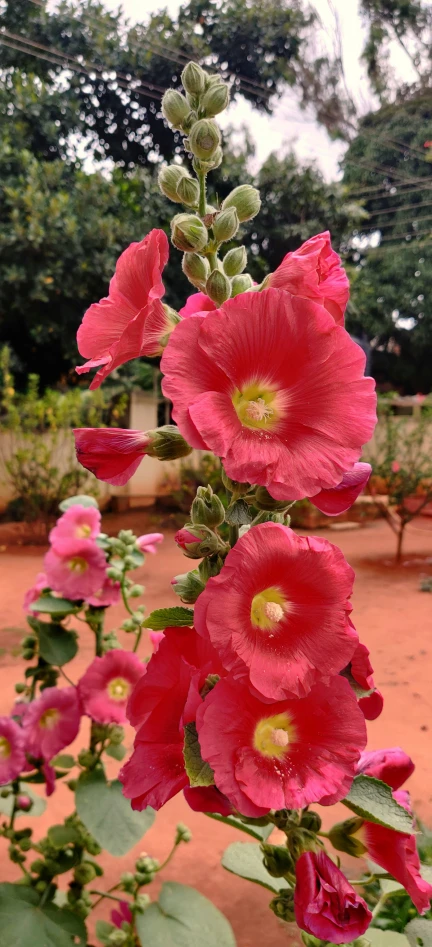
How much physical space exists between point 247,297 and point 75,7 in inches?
320

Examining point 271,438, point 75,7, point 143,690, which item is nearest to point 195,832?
point 143,690

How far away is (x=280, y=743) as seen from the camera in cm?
44

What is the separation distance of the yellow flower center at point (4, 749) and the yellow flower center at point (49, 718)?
6cm

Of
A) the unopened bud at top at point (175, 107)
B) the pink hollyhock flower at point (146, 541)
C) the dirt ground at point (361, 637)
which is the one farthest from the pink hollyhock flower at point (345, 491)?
the dirt ground at point (361, 637)

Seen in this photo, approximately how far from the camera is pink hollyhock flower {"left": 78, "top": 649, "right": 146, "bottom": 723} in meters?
1.06

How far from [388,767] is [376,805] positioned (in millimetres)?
85

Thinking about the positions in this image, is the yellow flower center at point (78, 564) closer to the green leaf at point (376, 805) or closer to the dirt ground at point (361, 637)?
the dirt ground at point (361, 637)

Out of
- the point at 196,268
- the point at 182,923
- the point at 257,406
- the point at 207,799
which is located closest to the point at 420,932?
the point at 207,799

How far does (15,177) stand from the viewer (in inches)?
254

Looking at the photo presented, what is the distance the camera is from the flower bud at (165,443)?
1.62 ft

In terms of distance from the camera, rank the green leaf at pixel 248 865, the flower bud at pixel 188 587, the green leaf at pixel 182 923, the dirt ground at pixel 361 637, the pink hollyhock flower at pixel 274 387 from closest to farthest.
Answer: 1. the pink hollyhock flower at pixel 274 387
2. the flower bud at pixel 188 587
3. the green leaf at pixel 248 865
4. the green leaf at pixel 182 923
5. the dirt ground at pixel 361 637

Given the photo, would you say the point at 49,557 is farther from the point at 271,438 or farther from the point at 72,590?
the point at 271,438

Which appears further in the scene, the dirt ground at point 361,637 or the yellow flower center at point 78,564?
the dirt ground at point 361,637

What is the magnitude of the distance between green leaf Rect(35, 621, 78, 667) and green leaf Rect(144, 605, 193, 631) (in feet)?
2.10
